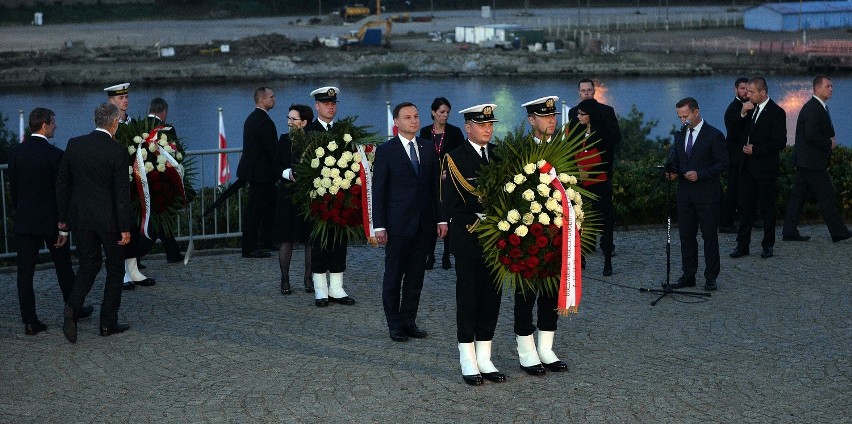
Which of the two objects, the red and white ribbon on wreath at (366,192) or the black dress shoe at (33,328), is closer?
the black dress shoe at (33,328)

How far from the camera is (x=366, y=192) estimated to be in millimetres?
11984

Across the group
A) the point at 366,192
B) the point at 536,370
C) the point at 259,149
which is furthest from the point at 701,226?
the point at 259,149

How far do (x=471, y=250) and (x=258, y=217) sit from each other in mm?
5988

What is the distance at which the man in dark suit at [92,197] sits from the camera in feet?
36.2

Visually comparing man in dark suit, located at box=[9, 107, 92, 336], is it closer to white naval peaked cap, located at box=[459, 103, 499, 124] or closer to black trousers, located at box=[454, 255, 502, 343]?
black trousers, located at box=[454, 255, 502, 343]

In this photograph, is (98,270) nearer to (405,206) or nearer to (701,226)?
(405,206)

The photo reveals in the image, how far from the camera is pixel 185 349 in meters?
10.9

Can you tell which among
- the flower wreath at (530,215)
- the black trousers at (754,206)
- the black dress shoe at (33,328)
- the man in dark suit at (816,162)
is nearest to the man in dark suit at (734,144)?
the black trousers at (754,206)

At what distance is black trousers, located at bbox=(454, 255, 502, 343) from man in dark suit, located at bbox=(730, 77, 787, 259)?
5883 millimetres

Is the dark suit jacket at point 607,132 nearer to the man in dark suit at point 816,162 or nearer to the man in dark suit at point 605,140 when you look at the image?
the man in dark suit at point 605,140

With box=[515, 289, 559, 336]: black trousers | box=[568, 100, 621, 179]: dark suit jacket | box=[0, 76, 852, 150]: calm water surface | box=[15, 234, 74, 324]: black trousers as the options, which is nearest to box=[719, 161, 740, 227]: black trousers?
box=[568, 100, 621, 179]: dark suit jacket

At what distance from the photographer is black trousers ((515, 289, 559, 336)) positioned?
392 inches

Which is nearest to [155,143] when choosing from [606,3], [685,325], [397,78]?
[685,325]

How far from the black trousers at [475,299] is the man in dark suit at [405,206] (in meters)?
1.05
